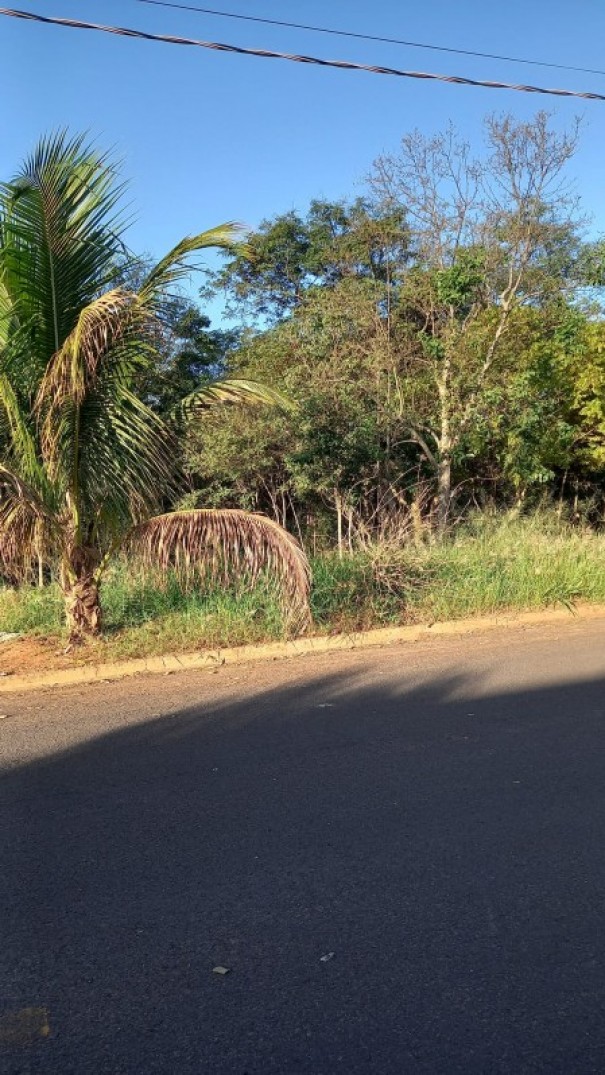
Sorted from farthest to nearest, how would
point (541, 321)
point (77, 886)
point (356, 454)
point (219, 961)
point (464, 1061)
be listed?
point (541, 321)
point (356, 454)
point (77, 886)
point (219, 961)
point (464, 1061)

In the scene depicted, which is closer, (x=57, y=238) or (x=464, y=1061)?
(x=464, y=1061)

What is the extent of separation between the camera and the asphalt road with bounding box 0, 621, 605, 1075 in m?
3.15

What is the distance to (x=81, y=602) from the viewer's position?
32.0ft

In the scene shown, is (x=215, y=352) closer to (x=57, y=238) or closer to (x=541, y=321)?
(x=541, y=321)

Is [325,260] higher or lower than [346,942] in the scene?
higher

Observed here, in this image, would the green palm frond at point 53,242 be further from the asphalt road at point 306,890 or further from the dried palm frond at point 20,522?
the asphalt road at point 306,890

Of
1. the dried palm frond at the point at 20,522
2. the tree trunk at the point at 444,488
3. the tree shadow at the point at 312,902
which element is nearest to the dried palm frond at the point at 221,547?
the dried palm frond at the point at 20,522

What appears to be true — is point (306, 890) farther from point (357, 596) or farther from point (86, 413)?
point (357, 596)

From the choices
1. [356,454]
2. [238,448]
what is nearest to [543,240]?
[356,454]

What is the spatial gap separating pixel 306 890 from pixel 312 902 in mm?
117

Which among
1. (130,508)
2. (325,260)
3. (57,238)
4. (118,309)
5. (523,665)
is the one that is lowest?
(523,665)

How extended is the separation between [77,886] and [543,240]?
1544cm

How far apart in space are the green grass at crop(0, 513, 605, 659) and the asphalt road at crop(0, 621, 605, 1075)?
2507 millimetres

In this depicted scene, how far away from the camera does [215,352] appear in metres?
20.5
